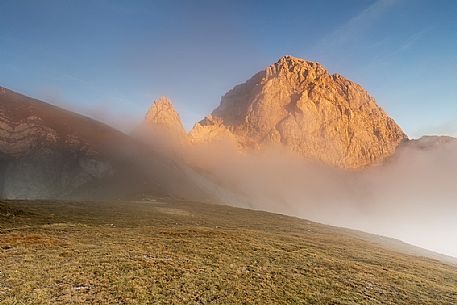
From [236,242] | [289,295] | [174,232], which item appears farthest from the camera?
[174,232]

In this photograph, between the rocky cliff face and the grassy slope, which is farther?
the rocky cliff face

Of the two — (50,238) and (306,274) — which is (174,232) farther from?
(306,274)

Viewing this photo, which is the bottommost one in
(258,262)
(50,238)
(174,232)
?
(50,238)

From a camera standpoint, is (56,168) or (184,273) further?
(56,168)

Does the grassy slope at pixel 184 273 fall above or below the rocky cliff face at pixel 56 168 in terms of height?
above

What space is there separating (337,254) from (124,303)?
1505 inches

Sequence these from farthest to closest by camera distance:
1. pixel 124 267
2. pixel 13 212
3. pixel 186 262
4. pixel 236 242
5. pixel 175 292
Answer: pixel 13 212, pixel 236 242, pixel 186 262, pixel 124 267, pixel 175 292

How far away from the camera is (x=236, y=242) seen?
48062 millimetres

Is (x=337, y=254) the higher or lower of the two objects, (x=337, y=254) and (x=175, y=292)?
the higher

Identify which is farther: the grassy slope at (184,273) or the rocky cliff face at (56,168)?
the rocky cliff face at (56,168)

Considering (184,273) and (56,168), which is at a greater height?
(184,273)

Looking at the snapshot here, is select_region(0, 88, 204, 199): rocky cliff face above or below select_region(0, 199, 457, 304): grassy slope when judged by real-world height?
below

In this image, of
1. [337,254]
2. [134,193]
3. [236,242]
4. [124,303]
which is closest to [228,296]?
[124,303]

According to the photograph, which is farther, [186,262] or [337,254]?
[337,254]
